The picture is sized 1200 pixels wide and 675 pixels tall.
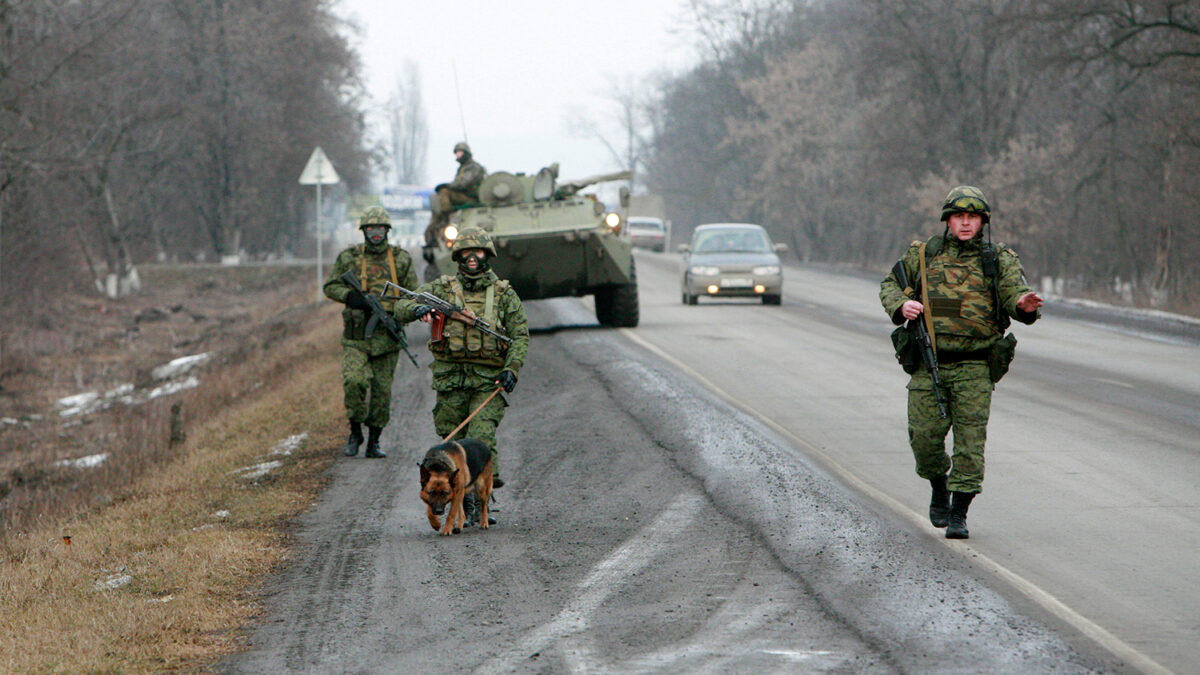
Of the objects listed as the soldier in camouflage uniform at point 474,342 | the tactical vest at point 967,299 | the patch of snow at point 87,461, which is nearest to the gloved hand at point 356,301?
the soldier in camouflage uniform at point 474,342

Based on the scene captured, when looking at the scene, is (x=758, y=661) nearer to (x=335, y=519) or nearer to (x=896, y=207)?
(x=335, y=519)

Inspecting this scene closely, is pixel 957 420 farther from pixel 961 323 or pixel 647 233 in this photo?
pixel 647 233

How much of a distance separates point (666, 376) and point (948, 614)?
9.15 meters

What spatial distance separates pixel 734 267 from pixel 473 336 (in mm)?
18441

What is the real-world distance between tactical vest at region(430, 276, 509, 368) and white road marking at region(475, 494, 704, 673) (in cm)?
147

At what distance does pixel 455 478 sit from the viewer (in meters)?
8.30

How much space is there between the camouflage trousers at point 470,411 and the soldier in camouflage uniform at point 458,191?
10.6 metres

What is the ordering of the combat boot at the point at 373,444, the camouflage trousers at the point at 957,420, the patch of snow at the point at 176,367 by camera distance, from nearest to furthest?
the camouflage trousers at the point at 957,420 < the combat boot at the point at 373,444 < the patch of snow at the point at 176,367

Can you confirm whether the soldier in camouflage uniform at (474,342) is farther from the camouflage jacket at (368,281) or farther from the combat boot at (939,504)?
the combat boot at (939,504)

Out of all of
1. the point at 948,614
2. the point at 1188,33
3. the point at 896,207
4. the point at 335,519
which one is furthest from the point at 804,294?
the point at 948,614

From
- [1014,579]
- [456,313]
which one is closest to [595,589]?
[1014,579]

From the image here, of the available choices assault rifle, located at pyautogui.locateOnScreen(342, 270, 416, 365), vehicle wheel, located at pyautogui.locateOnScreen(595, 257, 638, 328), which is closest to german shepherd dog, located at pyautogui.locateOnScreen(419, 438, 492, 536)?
assault rifle, located at pyautogui.locateOnScreen(342, 270, 416, 365)

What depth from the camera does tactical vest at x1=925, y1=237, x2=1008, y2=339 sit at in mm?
7660

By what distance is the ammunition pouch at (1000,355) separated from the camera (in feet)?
24.8
